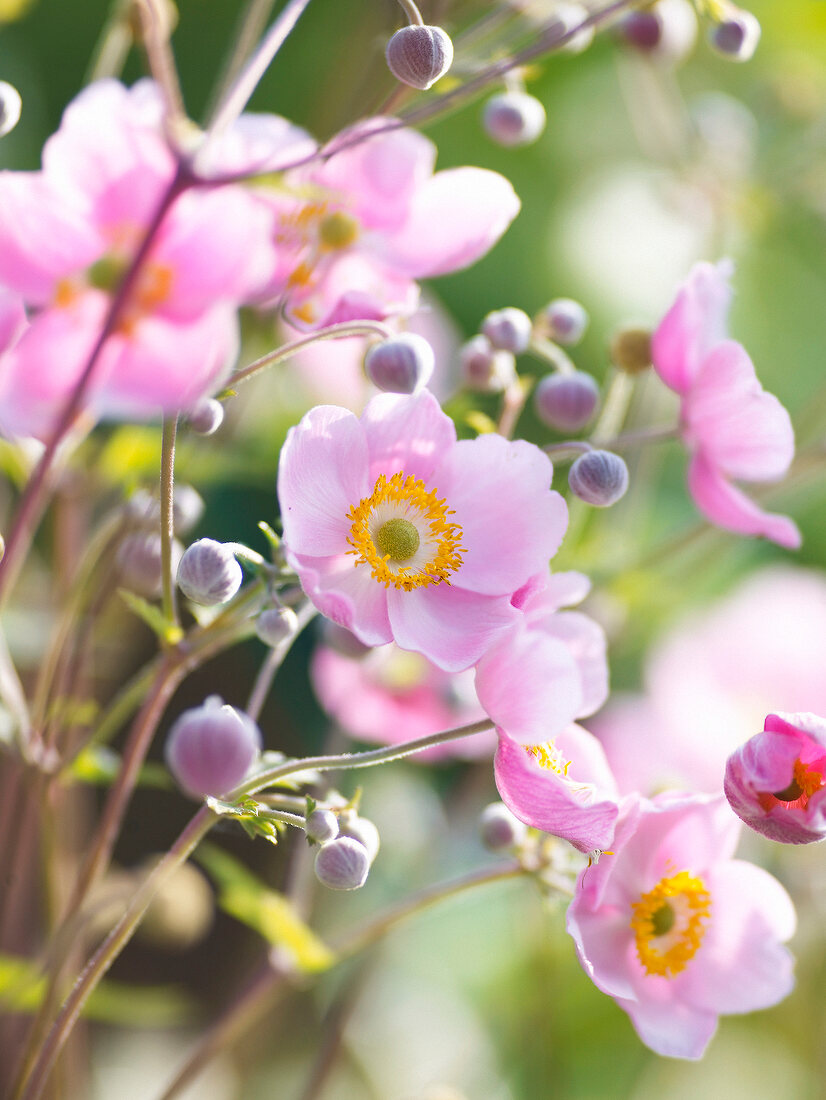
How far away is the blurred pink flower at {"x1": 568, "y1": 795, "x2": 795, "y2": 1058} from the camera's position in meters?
0.41

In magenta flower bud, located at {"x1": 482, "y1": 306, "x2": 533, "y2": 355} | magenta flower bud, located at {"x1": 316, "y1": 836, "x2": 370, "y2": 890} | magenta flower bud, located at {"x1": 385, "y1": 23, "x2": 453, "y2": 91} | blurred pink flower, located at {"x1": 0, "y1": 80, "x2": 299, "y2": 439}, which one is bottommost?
magenta flower bud, located at {"x1": 316, "y1": 836, "x2": 370, "y2": 890}

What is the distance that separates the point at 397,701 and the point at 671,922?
29cm

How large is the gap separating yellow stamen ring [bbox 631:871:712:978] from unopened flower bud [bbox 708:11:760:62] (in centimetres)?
31

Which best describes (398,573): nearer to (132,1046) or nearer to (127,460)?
(127,460)

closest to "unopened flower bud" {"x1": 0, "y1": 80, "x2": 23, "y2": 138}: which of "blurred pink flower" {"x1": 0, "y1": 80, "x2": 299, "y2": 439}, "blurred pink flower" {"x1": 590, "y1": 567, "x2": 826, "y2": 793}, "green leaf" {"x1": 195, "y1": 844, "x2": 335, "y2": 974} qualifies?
"blurred pink flower" {"x1": 0, "y1": 80, "x2": 299, "y2": 439}

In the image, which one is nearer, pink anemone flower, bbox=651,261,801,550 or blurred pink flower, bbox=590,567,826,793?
pink anemone flower, bbox=651,261,801,550

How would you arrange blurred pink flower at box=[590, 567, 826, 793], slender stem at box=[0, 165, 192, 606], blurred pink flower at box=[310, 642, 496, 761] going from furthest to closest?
blurred pink flower at box=[590, 567, 826, 793] < blurred pink flower at box=[310, 642, 496, 761] < slender stem at box=[0, 165, 192, 606]

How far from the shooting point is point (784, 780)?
344 mm

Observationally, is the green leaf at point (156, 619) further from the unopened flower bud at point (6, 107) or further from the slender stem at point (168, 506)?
the unopened flower bud at point (6, 107)

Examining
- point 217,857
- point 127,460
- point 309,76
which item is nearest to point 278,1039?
point 217,857

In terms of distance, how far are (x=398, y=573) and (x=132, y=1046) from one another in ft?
1.84

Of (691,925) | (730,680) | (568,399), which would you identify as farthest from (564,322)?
(730,680)

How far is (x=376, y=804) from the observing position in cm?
86

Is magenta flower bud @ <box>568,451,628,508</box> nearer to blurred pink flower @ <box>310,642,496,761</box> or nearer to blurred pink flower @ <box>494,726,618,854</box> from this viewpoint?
blurred pink flower @ <box>494,726,618,854</box>
